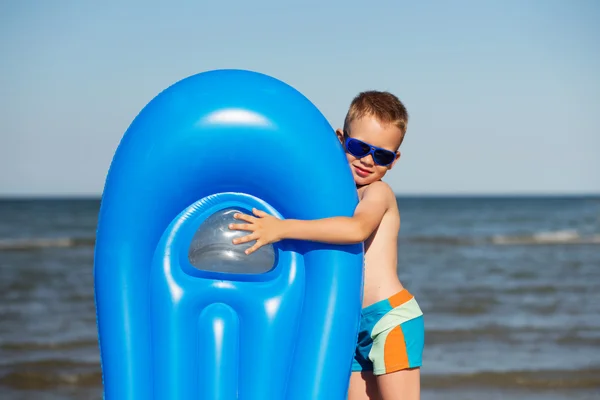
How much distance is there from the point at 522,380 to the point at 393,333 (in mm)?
3125

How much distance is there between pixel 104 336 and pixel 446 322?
5.14 m

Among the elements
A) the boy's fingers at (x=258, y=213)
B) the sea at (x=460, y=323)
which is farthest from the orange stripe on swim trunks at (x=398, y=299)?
the sea at (x=460, y=323)

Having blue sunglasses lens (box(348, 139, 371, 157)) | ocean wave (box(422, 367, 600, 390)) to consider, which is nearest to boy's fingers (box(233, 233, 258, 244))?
blue sunglasses lens (box(348, 139, 371, 157))

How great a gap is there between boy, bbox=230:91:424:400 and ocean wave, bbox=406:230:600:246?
1430 cm

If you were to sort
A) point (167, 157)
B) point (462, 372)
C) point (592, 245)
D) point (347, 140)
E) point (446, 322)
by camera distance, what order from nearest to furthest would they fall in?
point (167, 157) → point (347, 140) → point (462, 372) → point (446, 322) → point (592, 245)

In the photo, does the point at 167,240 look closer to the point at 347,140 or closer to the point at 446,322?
the point at 347,140

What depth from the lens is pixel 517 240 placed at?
18.4 m

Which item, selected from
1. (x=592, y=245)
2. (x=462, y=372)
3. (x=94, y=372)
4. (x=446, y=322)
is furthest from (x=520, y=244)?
(x=94, y=372)

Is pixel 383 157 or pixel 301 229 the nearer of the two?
pixel 301 229

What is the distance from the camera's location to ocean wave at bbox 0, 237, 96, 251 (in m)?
15.8

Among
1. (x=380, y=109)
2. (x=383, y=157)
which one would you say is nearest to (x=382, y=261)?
(x=383, y=157)

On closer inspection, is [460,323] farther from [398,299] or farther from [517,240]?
[517,240]

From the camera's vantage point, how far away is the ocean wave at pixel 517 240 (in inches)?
677

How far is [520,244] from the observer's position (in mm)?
17047
